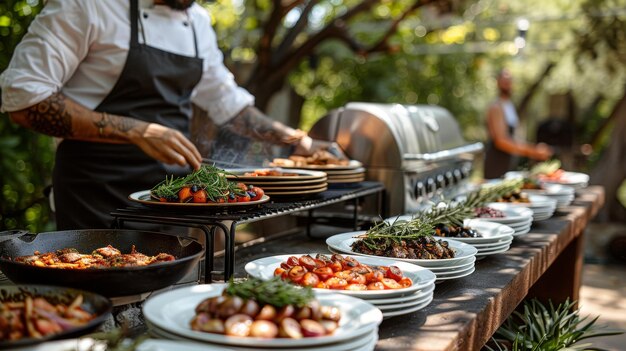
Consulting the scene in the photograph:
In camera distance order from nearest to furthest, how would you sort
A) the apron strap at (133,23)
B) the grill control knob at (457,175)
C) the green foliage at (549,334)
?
the apron strap at (133,23) < the green foliage at (549,334) < the grill control knob at (457,175)

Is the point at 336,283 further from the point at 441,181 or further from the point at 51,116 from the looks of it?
the point at 441,181

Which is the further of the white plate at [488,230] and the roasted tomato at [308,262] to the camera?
the white plate at [488,230]

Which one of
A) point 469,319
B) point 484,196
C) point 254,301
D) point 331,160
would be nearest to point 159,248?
point 254,301

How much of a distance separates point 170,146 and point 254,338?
125 centimetres

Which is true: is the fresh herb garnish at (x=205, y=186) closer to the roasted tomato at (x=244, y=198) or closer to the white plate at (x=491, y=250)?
the roasted tomato at (x=244, y=198)

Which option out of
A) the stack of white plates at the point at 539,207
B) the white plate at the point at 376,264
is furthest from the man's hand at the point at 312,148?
the white plate at the point at 376,264

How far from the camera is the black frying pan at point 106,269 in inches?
56.9

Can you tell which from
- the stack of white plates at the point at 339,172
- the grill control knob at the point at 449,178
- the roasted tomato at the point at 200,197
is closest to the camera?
the roasted tomato at the point at 200,197

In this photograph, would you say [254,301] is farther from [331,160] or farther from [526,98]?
[526,98]

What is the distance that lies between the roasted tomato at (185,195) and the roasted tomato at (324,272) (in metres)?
0.50

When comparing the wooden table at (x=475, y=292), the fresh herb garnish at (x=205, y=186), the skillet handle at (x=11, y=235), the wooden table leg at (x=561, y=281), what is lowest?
the wooden table leg at (x=561, y=281)

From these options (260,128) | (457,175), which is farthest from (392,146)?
(457,175)

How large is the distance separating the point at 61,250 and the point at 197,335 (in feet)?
2.21

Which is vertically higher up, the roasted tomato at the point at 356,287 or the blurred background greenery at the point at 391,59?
the blurred background greenery at the point at 391,59
